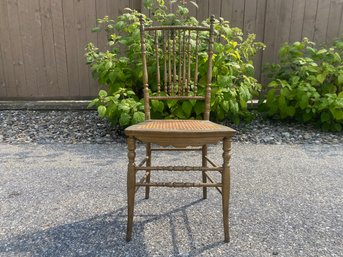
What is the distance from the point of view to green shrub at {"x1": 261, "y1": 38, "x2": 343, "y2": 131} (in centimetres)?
308

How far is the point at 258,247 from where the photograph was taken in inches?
55.6

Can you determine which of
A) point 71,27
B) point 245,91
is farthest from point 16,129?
point 245,91

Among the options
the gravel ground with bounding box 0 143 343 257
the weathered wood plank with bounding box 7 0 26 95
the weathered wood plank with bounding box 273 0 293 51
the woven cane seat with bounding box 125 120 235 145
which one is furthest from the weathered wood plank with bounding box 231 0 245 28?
the weathered wood plank with bounding box 7 0 26 95

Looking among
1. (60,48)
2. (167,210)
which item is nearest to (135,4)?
(60,48)

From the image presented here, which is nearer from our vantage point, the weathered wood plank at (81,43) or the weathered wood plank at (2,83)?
the weathered wood plank at (81,43)

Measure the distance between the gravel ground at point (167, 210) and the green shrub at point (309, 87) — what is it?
0.67 meters

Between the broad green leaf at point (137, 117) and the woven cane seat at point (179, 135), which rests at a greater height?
the woven cane seat at point (179, 135)

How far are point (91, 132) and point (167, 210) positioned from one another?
1715mm

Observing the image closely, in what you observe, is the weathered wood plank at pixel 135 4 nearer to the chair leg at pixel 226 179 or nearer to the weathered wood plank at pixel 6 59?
the weathered wood plank at pixel 6 59

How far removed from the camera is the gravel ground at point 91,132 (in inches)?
119

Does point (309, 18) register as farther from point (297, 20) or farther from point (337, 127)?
point (337, 127)

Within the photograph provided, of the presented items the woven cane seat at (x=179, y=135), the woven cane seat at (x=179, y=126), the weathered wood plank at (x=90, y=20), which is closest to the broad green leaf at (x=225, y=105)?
the woven cane seat at (x=179, y=126)

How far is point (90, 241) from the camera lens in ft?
4.77

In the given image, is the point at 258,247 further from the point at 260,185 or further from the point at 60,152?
the point at 60,152
